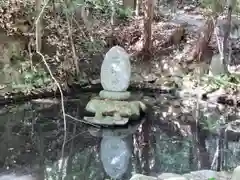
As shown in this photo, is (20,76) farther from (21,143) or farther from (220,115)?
(220,115)

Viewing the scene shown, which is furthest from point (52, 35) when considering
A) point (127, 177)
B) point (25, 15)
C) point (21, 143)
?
point (127, 177)

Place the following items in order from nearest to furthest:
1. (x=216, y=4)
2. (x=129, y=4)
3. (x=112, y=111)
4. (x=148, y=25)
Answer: (x=112, y=111)
(x=216, y=4)
(x=148, y=25)
(x=129, y=4)

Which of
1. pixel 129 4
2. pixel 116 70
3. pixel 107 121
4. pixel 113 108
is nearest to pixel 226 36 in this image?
pixel 116 70

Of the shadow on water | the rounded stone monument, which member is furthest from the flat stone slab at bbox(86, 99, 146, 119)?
the shadow on water

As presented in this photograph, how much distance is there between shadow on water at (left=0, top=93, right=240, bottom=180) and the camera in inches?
200

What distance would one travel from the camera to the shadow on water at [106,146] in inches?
200

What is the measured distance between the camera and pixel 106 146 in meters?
5.91

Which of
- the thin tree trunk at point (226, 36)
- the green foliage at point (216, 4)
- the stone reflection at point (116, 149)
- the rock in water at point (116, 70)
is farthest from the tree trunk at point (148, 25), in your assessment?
the stone reflection at point (116, 149)

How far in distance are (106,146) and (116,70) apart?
1843mm

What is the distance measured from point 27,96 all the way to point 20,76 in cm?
59

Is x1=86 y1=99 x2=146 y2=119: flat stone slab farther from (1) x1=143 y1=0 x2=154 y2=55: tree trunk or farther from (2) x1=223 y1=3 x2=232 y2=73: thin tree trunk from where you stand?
(1) x1=143 y1=0 x2=154 y2=55: tree trunk

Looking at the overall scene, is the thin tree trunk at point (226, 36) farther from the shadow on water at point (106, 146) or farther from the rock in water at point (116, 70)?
the rock in water at point (116, 70)

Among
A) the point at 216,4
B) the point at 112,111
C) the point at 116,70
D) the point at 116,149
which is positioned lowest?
the point at 116,149

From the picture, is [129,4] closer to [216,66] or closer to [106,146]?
[216,66]
